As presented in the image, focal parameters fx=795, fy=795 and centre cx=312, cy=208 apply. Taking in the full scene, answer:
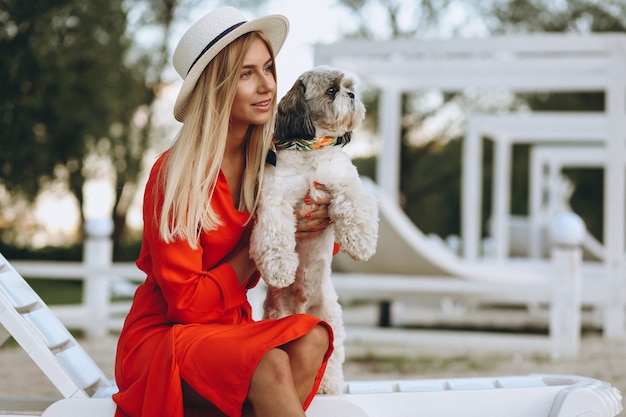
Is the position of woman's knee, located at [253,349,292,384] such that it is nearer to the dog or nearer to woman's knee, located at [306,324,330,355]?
woman's knee, located at [306,324,330,355]

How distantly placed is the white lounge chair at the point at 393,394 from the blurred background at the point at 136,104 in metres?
5.83

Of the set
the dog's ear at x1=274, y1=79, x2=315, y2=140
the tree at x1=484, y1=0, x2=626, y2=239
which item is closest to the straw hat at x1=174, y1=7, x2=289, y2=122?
→ the dog's ear at x1=274, y1=79, x2=315, y2=140

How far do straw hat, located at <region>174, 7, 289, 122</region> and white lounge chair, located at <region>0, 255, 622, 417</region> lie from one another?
88 centimetres

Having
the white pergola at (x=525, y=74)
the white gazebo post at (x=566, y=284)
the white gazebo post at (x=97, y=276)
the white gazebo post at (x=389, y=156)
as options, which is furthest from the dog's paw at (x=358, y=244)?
the white gazebo post at (x=389, y=156)

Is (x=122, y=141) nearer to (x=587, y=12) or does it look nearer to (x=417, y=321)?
(x=417, y=321)

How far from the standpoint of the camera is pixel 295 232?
2.54 m

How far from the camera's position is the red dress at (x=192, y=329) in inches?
85.4

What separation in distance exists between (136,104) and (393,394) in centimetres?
1337

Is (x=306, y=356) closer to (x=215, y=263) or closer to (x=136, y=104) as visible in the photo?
(x=215, y=263)

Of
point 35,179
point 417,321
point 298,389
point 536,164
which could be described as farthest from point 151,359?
point 536,164

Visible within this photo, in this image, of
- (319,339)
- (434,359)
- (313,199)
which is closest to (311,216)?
(313,199)

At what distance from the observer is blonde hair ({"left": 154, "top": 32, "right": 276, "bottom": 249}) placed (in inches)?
91.0

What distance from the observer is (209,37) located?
7.98 ft

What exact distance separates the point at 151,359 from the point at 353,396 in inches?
25.7
